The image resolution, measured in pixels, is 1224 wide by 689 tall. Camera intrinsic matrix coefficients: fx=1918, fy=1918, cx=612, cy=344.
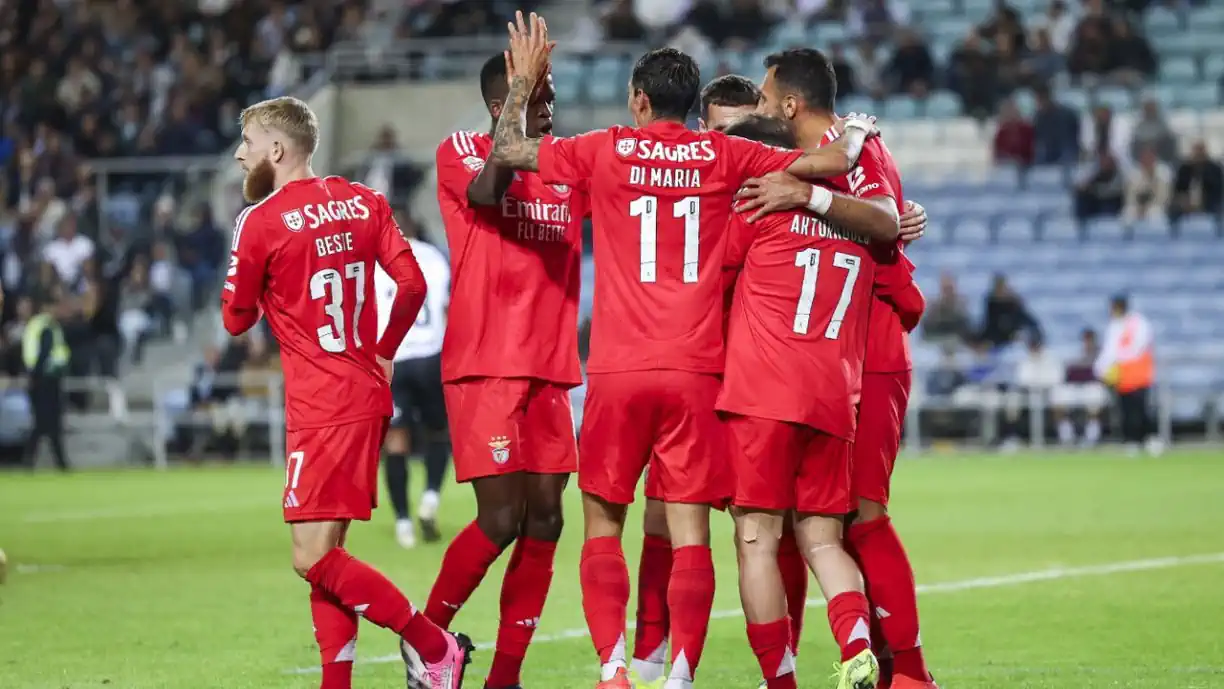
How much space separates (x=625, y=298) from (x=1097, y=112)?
2004cm

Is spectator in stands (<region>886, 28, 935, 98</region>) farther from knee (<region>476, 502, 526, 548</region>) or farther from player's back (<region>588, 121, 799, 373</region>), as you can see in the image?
player's back (<region>588, 121, 799, 373</region>)

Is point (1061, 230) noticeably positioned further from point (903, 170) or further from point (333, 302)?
point (333, 302)

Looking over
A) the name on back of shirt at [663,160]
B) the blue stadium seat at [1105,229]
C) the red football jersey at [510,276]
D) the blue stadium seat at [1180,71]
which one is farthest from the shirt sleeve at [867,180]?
the blue stadium seat at [1180,71]

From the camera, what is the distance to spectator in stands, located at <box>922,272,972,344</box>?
23984mm

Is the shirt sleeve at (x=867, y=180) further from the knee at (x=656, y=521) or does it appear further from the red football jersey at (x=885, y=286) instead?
the knee at (x=656, y=521)

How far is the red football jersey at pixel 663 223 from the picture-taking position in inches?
258

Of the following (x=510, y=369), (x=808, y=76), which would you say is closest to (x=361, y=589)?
(x=510, y=369)

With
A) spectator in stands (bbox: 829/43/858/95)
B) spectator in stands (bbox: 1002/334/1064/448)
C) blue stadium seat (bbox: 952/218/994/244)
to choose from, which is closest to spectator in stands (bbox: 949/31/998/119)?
spectator in stands (bbox: 829/43/858/95)

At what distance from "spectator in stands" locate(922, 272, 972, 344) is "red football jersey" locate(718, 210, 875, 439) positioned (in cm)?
1754

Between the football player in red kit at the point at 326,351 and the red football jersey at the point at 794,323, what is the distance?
1191 millimetres

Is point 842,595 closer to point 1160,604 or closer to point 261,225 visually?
point 261,225

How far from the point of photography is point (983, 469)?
20.2 meters

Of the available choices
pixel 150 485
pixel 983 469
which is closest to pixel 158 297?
pixel 150 485

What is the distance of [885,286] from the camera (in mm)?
7027
